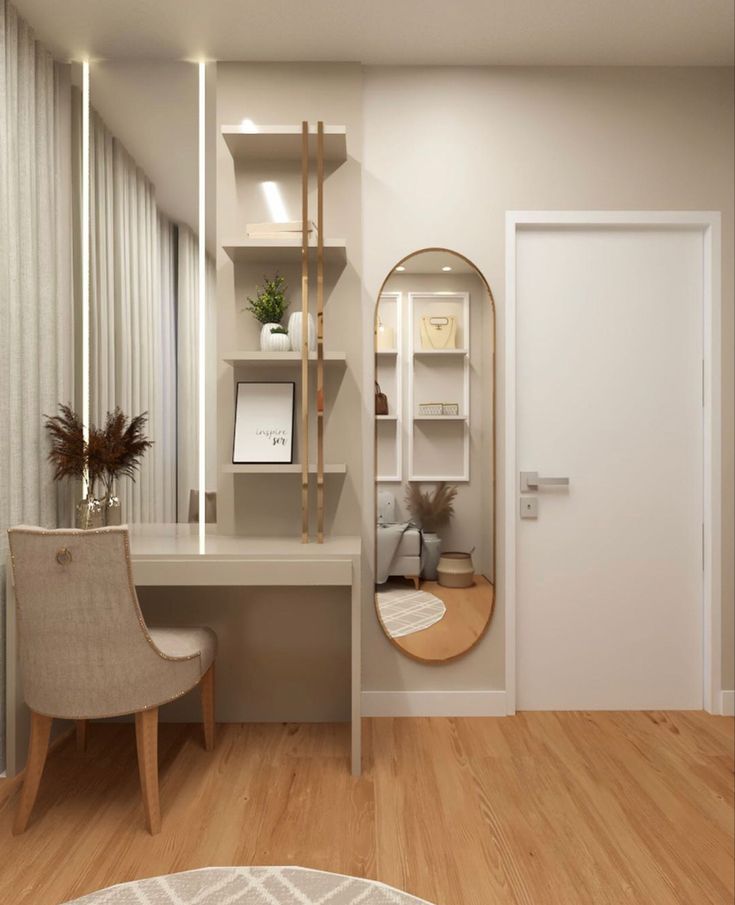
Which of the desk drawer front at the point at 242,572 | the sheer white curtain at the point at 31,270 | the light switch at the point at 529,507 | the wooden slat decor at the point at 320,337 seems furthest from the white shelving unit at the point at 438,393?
the sheer white curtain at the point at 31,270

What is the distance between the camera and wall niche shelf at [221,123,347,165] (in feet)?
7.99

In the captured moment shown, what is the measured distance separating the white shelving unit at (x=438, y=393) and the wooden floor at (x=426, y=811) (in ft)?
3.49


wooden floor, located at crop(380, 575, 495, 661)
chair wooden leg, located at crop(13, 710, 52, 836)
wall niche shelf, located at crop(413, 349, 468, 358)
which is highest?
wall niche shelf, located at crop(413, 349, 468, 358)

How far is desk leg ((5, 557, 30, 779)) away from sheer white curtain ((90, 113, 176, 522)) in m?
0.57

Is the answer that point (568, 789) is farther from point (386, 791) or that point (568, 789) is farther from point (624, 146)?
point (624, 146)

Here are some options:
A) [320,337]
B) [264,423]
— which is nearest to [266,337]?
[320,337]

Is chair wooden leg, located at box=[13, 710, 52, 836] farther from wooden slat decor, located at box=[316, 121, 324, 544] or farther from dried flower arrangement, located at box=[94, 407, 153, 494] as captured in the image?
wooden slat decor, located at box=[316, 121, 324, 544]

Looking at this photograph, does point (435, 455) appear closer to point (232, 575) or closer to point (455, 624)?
point (455, 624)

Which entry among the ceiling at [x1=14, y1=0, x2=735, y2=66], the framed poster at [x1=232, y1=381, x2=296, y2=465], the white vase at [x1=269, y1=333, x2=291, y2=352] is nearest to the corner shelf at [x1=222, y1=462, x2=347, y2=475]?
the framed poster at [x1=232, y1=381, x2=296, y2=465]

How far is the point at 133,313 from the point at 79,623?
1383 mm

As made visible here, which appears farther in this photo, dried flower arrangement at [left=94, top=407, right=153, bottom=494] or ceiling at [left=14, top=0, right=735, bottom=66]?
dried flower arrangement at [left=94, top=407, right=153, bottom=494]

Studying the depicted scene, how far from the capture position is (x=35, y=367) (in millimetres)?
2355

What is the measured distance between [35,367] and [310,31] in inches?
64.6

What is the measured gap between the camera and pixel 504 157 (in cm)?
270
